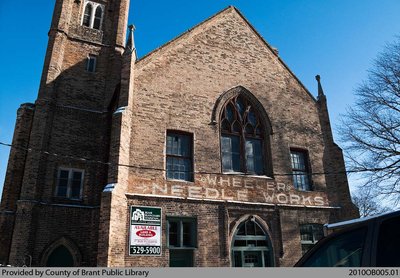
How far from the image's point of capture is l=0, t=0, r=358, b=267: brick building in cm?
1149

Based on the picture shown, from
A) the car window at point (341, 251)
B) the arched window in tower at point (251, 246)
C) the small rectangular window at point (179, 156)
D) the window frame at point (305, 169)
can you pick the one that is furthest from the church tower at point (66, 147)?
the car window at point (341, 251)

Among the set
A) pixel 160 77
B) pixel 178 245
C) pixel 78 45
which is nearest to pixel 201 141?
pixel 160 77

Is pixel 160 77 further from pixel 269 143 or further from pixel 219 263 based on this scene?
pixel 219 263

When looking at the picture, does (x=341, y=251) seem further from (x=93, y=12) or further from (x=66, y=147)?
(x=93, y=12)

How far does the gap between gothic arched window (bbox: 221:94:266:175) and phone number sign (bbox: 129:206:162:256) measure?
3683 millimetres

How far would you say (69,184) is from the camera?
14469 millimetres

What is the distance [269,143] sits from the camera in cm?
1450

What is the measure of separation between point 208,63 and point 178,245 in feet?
26.6

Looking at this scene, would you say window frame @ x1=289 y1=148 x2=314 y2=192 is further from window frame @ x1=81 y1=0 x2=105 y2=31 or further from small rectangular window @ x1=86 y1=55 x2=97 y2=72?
window frame @ x1=81 y1=0 x2=105 y2=31

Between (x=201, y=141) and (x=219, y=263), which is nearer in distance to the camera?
(x=219, y=263)

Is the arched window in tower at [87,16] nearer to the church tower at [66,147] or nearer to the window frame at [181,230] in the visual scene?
the church tower at [66,147]

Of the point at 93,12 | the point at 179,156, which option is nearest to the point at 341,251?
the point at 179,156

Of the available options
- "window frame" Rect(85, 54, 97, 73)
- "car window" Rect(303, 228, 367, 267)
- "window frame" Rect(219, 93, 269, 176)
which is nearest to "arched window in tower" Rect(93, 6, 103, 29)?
"window frame" Rect(85, 54, 97, 73)

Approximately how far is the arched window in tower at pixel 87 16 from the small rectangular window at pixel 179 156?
10.5 m
